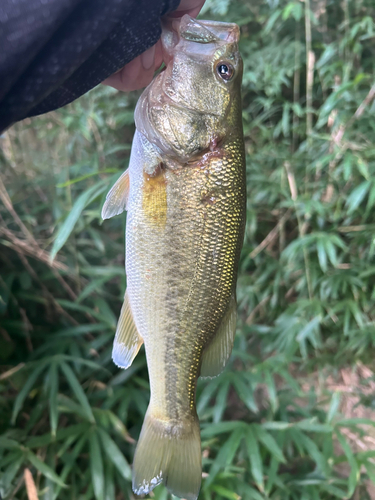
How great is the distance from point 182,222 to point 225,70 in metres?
0.35

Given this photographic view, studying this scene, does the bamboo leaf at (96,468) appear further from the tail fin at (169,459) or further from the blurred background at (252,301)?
the tail fin at (169,459)

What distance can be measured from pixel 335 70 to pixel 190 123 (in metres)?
1.41

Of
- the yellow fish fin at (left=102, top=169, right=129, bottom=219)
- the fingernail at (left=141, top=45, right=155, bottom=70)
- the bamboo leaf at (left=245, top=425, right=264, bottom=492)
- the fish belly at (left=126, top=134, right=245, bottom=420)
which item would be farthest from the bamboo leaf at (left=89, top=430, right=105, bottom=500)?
the fingernail at (left=141, top=45, right=155, bottom=70)

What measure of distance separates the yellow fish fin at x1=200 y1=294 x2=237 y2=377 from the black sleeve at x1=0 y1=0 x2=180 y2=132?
56cm

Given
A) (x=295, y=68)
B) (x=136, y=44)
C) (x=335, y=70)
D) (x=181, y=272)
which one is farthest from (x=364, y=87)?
(x=181, y=272)

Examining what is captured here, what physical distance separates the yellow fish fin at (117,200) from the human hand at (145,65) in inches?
11.2

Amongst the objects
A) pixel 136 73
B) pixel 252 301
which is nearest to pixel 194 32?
pixel 136 73

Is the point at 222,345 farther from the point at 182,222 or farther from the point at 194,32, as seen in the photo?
the point at 194,32

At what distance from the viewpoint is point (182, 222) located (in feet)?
2.18

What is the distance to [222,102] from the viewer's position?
690mm

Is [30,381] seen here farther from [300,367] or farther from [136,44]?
[300,367]

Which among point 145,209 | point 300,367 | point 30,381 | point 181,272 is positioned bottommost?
point 300,367

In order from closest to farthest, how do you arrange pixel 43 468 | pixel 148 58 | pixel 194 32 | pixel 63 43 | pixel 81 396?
pixel 63 43, pixel 194 32, pixel 148 58, pixel 43 468, pixel 81 396

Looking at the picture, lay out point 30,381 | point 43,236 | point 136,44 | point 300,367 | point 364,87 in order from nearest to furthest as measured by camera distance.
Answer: point 136,44 → point 30,381 → point 364,87 → point 43,236 → point 300,367
